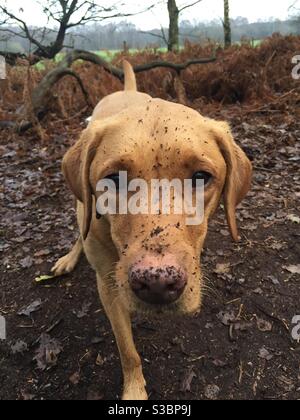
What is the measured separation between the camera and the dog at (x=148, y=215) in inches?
82.4

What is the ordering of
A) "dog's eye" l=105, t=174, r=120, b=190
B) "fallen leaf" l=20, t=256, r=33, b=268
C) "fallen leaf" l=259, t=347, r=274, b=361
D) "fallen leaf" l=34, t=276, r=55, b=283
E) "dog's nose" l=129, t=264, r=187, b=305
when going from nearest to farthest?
"dog's nose" l=129, t=264, r=187, b=305, "dog's eye" l=105, t=174, r=120, b=190, "fallen leaf" l=259, t=347, r=274, b=361, "fallen leaf" l=34, t=276, r=55, b=283, "fallen leaf" l=20, t=256, r=33, b=268

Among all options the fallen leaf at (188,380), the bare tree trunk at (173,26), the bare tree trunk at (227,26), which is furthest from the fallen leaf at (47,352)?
the bare tree trunk at (173,26)

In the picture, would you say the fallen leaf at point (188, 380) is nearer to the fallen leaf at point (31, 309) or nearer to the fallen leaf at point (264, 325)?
the fallen leaf at point (264, 325)

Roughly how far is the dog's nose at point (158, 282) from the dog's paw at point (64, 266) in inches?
102

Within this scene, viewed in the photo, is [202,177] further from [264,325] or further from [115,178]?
[264,325]

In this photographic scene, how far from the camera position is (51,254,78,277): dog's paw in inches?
179

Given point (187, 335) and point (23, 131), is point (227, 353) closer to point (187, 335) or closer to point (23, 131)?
point (187, 335)

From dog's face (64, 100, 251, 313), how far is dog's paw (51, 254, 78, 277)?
157 cm

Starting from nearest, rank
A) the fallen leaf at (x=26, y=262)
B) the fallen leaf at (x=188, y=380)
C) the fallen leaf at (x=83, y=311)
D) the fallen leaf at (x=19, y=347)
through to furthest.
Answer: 1. the fallen leaf at (x=188, y=380)
2. the fallen leaf at (x=19, y=347)
3. the fallen leaf at (x=83, y=311)
4. the fallen leaf at (x=26, y=262)

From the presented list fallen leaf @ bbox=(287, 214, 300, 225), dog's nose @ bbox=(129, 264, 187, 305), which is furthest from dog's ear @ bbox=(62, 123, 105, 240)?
fallen leaf @ bbox=(287, 214, 300, 225)

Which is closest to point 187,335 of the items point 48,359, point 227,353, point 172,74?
point 227,353

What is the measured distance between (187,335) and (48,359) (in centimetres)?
121

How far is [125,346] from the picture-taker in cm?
327

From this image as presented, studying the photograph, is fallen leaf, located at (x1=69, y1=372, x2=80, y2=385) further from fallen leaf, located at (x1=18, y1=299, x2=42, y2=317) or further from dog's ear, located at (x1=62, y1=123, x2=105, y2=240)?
dog's ear, located at (x1=62, y1=123, x2=105, y2=240)
